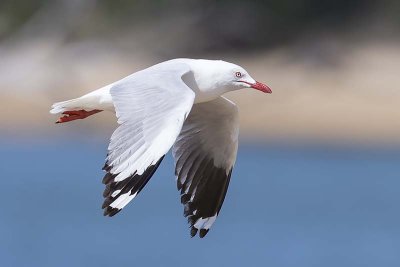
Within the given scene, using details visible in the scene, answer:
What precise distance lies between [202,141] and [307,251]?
5.93 meters

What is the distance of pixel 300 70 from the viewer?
77.3ft

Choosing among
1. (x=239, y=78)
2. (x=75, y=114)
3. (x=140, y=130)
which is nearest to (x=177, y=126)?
(x=140, y=130)

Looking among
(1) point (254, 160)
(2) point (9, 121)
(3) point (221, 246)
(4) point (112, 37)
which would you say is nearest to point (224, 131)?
(3) point (221, 246)

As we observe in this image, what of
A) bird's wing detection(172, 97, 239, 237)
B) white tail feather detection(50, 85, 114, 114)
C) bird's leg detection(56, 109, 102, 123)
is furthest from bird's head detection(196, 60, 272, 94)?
bird's leg detection(56, 109, 102, 123)

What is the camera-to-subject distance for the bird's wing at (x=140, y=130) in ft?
22.0

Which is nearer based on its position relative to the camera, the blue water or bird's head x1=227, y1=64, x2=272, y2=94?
bird's head x1=227, y1=64, x2=272, y2=94


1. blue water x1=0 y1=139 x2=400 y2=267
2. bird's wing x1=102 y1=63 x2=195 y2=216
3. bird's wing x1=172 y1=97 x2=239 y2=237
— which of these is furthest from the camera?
blue water x1=0 y1=139 x2=400 y2=267

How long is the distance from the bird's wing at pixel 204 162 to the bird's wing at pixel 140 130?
992 mm

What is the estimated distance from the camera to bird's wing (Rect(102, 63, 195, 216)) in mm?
6703

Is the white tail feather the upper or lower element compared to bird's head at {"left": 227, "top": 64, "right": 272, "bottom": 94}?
lower

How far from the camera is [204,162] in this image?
8438mm

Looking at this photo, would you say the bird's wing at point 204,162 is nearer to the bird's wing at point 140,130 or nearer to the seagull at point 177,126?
the seagull at point 177,126

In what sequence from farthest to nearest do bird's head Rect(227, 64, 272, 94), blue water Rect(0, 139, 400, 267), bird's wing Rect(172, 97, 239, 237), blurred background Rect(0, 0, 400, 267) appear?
blurred background Rect(0, 0, 400, 267), blue water Rect(0, 139, 400, 267), bird's wing Rect(172, 97, 239, 237), bird's head Rect(227, 64, 272, 94)

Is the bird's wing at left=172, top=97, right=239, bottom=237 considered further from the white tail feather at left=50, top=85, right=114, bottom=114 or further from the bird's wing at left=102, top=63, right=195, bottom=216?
the bird's wing at left=102, top=63, right=195, bottom=216
